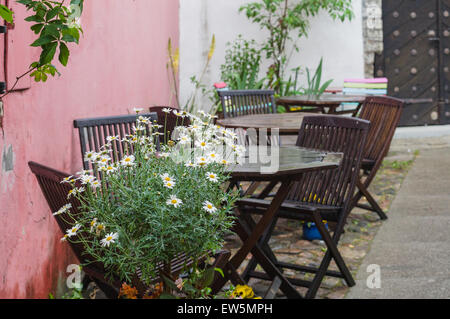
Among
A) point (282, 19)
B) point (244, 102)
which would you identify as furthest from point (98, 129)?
point (282, 19)

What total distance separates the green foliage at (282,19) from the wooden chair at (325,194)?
4.45 metres

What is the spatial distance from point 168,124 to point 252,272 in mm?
1307

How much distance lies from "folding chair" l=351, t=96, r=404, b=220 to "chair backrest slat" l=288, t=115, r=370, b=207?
33.9 inches

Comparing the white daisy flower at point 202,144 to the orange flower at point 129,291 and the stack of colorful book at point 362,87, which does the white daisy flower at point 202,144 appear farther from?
the stack of colorful book at point 362,87

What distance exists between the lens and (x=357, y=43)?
8984 mm

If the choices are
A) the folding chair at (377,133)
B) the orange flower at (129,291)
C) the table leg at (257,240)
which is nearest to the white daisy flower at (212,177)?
the orange flower at (129,291)

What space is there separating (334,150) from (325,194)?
0.90 feet

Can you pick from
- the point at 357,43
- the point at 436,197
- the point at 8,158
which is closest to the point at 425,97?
the point at 357,43

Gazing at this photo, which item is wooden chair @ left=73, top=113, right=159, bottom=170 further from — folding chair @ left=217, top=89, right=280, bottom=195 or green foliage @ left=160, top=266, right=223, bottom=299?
folding chair @ left=217, top=89, right=280, bottom=195

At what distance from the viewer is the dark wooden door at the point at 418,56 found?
9117 mm

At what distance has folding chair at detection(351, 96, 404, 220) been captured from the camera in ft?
15.8

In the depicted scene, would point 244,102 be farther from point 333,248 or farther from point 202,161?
point 202,161

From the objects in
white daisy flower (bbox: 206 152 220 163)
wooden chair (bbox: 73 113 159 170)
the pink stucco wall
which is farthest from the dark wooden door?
white daisy flower (bbox: 206 152 220 163)

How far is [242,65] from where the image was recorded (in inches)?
335
